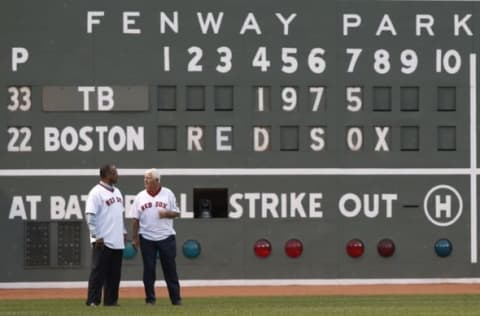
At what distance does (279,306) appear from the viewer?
15375mm

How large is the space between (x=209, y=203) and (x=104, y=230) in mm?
3963

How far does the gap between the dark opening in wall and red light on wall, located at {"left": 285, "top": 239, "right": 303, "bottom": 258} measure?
2.77 ft

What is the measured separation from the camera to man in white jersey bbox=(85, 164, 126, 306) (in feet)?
50.7

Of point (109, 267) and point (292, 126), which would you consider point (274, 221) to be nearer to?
point (292, 126)

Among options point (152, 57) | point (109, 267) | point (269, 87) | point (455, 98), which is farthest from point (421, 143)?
point (109, 267)

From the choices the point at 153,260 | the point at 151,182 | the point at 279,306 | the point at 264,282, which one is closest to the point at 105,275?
the point at 153,260

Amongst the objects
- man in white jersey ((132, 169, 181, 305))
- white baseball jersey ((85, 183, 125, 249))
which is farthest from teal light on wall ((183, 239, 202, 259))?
white baseball jersey ((85, 183, 125, 249))

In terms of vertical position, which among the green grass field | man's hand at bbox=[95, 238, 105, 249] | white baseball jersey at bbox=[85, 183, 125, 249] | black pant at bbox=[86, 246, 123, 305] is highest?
white baseball jersey at bbox=[85, 183, 125, 249]

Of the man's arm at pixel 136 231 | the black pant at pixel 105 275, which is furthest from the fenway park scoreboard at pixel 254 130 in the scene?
the black pant at pixel 105 275

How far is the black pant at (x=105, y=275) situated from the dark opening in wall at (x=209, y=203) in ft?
12.3

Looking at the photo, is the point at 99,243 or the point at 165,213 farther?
the point at 165,213

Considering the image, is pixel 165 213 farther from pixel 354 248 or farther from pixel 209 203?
pixel 354 248

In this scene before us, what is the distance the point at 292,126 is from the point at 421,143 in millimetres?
1619

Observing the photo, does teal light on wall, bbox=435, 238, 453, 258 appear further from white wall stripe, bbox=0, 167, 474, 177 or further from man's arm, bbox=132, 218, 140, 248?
man's arm, bbox=132, 218, 140, 248
